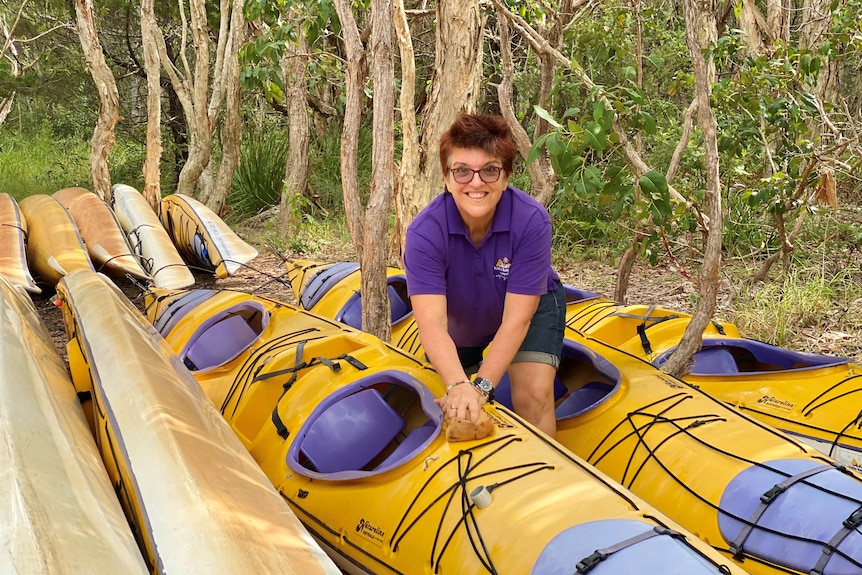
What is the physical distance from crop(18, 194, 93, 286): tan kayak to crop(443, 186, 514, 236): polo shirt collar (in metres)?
3.97

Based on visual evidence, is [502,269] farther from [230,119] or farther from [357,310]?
[230,119]

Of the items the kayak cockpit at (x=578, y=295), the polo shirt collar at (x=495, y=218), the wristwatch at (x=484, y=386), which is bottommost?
the kayak cockpit at (x=578, y=295)

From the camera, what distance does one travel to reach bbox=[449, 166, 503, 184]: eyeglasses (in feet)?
8.09

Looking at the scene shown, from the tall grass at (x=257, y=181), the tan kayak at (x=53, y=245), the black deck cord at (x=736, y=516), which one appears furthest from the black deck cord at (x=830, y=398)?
the tall grass at (x=257, y=181)

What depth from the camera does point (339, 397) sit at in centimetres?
273

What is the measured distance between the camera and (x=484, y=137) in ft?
8.04

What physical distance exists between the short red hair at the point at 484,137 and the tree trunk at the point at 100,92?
19.9 feet

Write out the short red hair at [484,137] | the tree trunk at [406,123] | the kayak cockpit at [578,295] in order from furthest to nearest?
the kayak cockpit at [578,295]
the tree trunk at [406,123]
the short red hair at [484,137]

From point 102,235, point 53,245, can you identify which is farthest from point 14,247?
point 102,235

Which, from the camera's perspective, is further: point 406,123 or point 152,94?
point 152,94

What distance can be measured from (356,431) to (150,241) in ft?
14.8

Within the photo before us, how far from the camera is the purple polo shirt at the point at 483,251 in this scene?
2.57m

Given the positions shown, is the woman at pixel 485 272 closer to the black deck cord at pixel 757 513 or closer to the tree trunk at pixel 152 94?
the black deck cord at pixel 757 513

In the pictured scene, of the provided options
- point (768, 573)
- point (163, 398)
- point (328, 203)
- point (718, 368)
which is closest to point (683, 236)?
point (718, 368)
